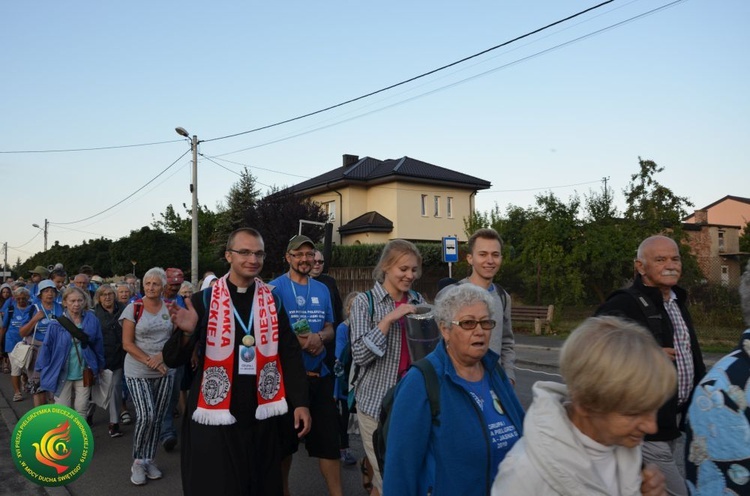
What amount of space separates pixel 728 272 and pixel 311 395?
16151 mm

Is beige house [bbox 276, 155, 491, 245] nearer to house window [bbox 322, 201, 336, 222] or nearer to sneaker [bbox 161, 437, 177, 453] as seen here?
house window [bbox 322, 201, 336, 222]

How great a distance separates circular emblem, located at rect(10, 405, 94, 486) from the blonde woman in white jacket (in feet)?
8.94

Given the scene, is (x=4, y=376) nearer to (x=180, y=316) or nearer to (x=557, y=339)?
(x=180, y=316)

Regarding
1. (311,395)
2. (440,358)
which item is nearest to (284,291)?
(311,395)

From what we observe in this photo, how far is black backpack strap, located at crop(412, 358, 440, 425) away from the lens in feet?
8.14

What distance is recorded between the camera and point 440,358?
265 cm

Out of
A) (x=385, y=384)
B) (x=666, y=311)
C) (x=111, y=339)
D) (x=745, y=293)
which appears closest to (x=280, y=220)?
(x=111, y=339)

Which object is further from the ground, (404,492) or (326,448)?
(404,492)

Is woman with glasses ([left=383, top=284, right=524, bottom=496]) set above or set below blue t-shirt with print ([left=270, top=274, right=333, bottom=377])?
below

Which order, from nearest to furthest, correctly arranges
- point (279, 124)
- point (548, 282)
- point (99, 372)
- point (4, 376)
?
point (99, 372), point (4, 376), point (548, 282), point (279, 124)

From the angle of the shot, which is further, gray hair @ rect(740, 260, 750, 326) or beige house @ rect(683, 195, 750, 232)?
beige house @ rect(683, 195, 750, 232)

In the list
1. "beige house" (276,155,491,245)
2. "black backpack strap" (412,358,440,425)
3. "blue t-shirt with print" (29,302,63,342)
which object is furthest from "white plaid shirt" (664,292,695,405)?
"beige house" (276,155,491,245)

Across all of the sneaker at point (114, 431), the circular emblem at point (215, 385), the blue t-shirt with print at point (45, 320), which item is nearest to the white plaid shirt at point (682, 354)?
the circular emblem at point (215, 385)

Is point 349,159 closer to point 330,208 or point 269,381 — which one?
point 330,208
